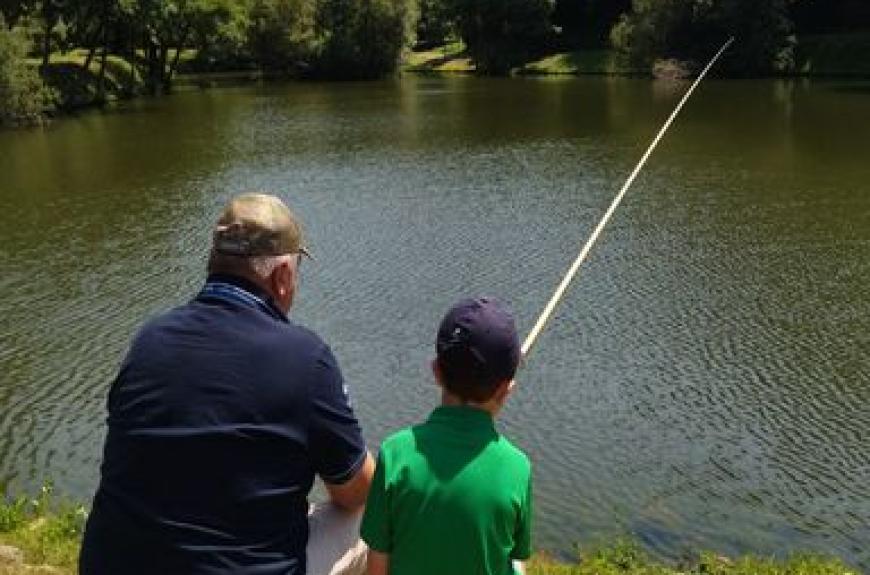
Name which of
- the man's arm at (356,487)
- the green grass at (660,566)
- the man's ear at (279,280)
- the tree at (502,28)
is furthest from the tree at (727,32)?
the man's ear at (279,280)

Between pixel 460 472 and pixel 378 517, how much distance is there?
0.33m

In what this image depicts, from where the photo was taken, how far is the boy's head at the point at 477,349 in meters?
3.33

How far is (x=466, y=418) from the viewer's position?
11.2ft

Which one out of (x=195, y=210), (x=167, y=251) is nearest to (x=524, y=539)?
(x=167, y=251)

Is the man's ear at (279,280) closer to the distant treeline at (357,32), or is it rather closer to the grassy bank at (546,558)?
the grassy bank at (546,558)

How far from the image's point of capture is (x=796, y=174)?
31.0 m

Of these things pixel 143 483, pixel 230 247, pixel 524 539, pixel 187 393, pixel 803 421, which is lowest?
pixel 803 421

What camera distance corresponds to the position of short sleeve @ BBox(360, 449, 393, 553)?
3.44 m

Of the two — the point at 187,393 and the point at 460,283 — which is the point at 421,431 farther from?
the point at 460,283

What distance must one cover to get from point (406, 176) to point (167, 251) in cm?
1104

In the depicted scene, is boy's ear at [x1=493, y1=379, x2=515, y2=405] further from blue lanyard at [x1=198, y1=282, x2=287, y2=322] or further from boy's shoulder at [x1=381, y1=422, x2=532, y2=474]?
blue lanyard at [x1=198, y1=282, x2=287, y2=322]

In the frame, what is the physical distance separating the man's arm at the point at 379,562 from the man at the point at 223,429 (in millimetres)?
260

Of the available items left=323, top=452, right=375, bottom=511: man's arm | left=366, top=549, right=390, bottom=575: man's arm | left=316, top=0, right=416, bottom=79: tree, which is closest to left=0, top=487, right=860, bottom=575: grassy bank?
left=323, top=452, right=375, bottom=511: man's arm

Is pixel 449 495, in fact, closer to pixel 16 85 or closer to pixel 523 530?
pixel 523 530
